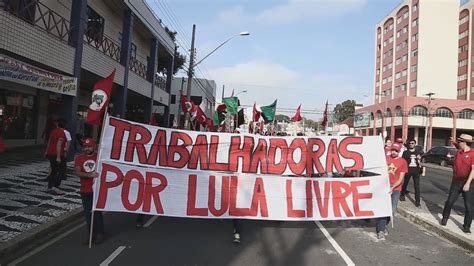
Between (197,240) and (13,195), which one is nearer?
(197,240)

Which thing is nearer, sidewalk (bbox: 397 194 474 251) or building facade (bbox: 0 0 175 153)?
sidewalk (bbox: 397 194 474 251)

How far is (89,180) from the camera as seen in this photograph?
7062mm

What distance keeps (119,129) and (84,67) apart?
10.8 m

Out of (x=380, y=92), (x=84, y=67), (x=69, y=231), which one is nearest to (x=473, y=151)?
(x=69, y=231)

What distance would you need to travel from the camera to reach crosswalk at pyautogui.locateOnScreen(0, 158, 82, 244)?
24.2 ft

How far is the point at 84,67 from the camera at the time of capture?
1744 centimetres

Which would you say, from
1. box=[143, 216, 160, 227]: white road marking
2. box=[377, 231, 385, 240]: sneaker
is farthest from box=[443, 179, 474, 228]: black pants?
box=[143, 216, 160, 227]: white road marking

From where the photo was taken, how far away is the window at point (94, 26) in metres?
20.3

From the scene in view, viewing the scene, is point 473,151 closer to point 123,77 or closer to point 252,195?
point 252,195

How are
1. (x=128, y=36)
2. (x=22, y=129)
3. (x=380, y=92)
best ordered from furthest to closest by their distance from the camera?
(x=380, y=92) → (x=128, y=36) → (x=22, y=129)

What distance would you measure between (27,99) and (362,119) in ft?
232

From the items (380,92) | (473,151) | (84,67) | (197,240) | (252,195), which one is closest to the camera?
(197,240)

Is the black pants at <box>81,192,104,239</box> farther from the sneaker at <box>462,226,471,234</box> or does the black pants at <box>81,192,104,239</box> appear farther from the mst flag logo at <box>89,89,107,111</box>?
the sneaker at <box>462,226,471,234</box>

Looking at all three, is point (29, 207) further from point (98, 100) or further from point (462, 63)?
point (462, 63)
